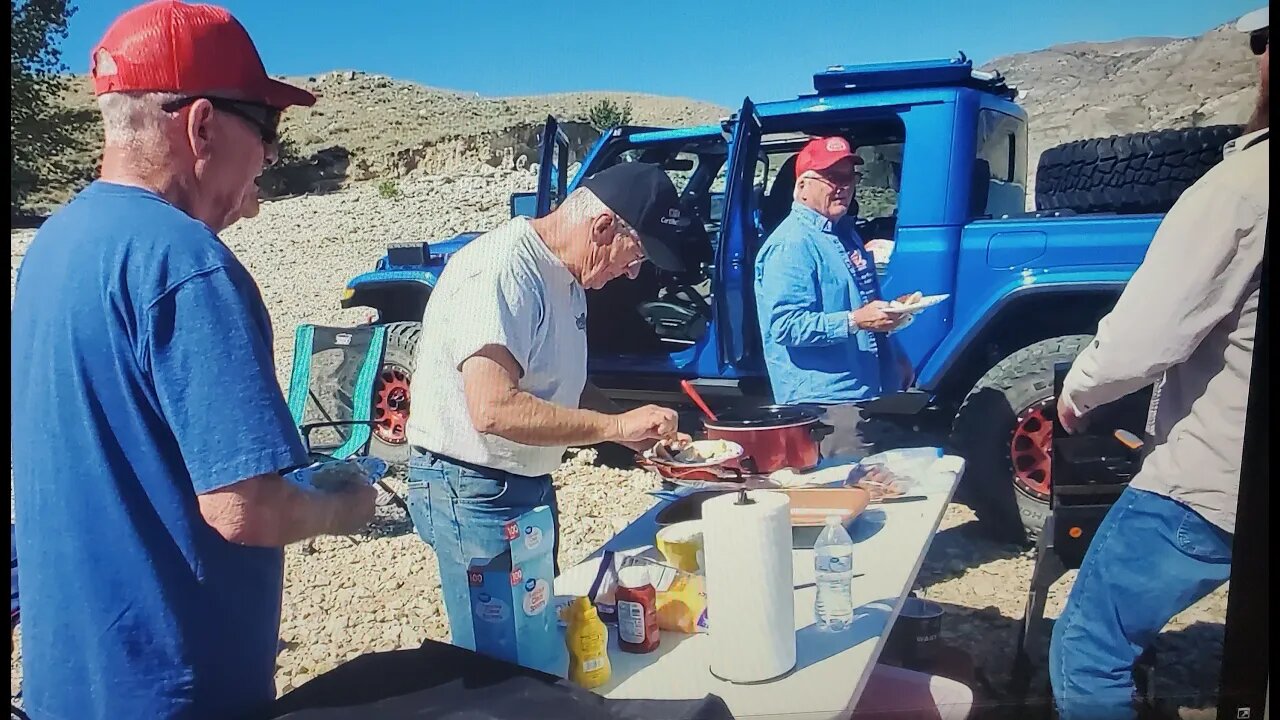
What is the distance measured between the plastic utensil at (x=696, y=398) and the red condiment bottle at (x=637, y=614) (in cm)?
61

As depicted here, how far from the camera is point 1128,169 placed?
2061 millimetres

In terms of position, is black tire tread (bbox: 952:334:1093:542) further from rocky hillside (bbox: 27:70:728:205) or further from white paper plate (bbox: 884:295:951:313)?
rocky hillside (bbox: 27:70:728:205)

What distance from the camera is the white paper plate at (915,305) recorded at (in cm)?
209

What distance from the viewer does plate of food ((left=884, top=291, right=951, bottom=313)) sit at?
82.4 inches

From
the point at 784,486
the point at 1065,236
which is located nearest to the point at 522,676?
the point at 784,486

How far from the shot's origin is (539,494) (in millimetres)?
1763

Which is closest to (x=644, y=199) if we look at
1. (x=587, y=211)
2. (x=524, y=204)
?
(x=587, y=211)

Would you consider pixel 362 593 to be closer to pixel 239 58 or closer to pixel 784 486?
pixel 784 486

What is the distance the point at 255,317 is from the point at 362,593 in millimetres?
856

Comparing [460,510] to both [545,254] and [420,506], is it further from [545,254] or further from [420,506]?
[545,254]

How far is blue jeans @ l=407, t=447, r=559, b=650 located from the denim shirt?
0.69m

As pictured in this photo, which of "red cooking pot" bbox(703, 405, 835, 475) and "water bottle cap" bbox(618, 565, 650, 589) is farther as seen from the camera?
"red cooking pot" bbox(703, 405, 835, 475)

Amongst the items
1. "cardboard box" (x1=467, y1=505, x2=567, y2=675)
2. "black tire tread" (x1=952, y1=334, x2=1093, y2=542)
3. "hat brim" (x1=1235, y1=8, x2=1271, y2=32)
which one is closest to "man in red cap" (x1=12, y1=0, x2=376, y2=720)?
"cardboard box" (x1=467, y1=505, x2=567, y2=675)

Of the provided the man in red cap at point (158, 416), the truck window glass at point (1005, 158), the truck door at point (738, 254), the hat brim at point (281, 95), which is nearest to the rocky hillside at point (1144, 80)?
the truck window glass at point (1005, 158)
